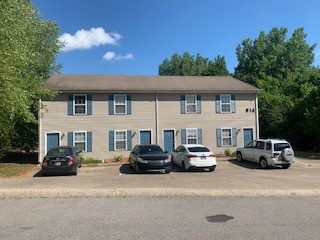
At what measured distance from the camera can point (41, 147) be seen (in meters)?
22.7

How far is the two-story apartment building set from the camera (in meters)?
23.3

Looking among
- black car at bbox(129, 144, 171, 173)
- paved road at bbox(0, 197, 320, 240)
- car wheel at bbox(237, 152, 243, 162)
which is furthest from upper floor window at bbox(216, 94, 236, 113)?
paved road at bbox(0, 197, 320, 240)

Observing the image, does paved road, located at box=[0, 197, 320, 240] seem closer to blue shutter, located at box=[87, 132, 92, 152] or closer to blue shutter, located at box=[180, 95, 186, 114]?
blue shutter, located at box=[87, 132, 92, 152]

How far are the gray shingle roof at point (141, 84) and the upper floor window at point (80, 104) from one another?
0.60 meters

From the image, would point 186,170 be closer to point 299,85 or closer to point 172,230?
point 172,230

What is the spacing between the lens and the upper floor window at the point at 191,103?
25281 millimetres

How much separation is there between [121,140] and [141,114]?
2.48m

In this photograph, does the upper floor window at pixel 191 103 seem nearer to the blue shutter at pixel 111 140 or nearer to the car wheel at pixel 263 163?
the blue shutter at pixel 111 140

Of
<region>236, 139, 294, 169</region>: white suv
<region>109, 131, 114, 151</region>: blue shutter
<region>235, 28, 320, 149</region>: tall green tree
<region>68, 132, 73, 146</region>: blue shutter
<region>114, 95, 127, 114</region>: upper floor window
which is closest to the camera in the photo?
<region>236, 139, 294, 169</region>: white suv

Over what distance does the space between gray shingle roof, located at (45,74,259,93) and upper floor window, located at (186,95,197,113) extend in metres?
0.56

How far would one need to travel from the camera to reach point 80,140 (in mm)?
23406

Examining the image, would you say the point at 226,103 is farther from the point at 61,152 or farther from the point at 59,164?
the point at 59,164

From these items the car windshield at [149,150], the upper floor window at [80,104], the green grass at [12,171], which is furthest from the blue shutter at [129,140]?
the green grass at [12,171]

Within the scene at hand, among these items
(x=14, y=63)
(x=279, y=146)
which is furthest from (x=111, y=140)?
(x=279, y=146)
